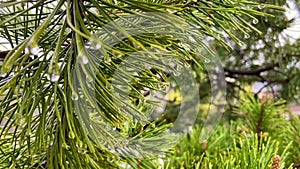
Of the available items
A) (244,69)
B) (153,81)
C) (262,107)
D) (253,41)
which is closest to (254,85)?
(244,69)

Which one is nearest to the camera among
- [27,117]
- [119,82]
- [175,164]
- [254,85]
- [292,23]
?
[27,117]

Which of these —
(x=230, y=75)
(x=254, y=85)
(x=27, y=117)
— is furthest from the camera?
(x=254, y=85)

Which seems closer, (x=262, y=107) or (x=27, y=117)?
(x=27, y=117)

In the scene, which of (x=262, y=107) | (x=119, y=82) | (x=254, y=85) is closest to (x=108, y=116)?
(x=119, y=82)

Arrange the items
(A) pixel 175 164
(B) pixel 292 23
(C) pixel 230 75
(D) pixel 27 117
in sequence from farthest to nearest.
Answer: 1. (C) pixel 230 75
2. (B) pixel 292 23
3. (A) pixel 175 164
4. (D) pixel 27 117

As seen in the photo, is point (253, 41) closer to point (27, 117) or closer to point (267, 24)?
point (267, 24)

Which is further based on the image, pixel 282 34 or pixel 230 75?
pixel 230 75

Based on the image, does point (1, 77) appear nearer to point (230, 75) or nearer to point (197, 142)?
point (197, 142)

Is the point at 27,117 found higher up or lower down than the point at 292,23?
lower down

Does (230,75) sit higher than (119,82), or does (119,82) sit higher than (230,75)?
(230,75)
